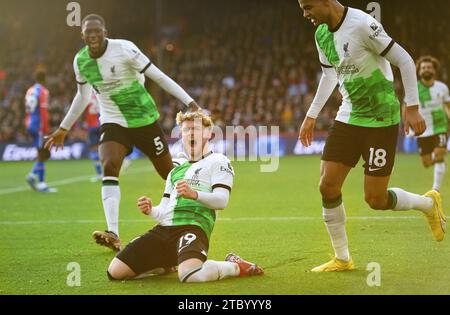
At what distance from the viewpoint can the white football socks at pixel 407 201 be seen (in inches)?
283

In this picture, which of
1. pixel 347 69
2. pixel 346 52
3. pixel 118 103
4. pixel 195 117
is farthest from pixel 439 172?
pixel 195 117

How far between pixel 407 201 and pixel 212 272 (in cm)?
195

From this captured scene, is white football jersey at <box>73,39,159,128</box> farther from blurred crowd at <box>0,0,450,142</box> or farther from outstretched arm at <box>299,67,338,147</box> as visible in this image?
blurred crowd at <box>0,0,450,142</box>

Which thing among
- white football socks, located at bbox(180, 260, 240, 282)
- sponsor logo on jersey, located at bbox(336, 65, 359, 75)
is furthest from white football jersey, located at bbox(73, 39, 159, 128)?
white football socks, located at bbox(180, 260, 240, 282)

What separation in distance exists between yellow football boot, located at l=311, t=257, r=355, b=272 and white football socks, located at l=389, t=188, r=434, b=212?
670mm

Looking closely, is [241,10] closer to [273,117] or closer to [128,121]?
[273,117]

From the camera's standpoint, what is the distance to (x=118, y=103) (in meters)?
9.09

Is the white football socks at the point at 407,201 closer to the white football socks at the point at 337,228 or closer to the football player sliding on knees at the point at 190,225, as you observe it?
the white football socks at the point at 337,228

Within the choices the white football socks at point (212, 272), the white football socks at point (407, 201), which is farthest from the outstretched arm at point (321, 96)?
the white football socks at point (212, 272)

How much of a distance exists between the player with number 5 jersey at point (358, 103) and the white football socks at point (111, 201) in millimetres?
2570

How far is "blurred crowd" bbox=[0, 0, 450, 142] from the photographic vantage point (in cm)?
3006

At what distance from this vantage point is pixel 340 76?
6.94 m

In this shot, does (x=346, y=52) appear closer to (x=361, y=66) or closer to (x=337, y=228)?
(x=361, y=66)
